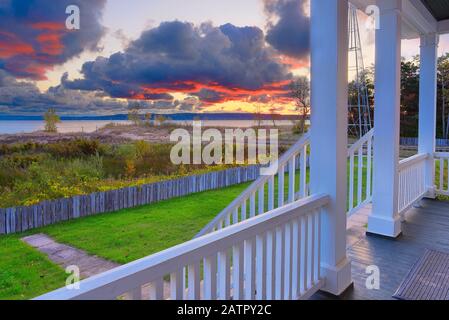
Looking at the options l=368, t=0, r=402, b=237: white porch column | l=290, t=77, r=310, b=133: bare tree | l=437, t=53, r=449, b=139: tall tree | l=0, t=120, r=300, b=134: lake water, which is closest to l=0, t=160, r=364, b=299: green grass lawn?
l=0, t=120, r=300, b=134: lake water

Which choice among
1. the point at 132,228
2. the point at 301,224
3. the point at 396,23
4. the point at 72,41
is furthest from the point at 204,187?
the point at 396,23

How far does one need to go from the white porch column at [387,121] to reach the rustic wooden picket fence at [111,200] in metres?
1.26

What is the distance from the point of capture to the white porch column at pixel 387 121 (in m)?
2.91

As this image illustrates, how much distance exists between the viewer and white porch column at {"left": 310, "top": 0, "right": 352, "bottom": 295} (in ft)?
6.37

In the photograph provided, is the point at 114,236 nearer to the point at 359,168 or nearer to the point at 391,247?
the point at 391,247

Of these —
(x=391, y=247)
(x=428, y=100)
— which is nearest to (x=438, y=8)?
(x=428, y=100)

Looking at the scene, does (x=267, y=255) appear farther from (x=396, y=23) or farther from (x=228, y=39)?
(x=396, y=23)

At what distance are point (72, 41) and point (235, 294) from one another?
1.71 metres

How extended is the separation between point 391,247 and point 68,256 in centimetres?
271

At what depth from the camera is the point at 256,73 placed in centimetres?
306

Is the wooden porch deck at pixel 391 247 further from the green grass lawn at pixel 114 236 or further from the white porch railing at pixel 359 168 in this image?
the green grass lawn at pixel 114 236

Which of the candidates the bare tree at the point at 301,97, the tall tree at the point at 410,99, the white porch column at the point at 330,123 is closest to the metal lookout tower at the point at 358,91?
the tall tree at the point at 410,99

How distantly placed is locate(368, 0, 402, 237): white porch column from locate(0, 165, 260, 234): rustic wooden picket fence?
1263mm

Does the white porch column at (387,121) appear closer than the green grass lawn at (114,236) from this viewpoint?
No
